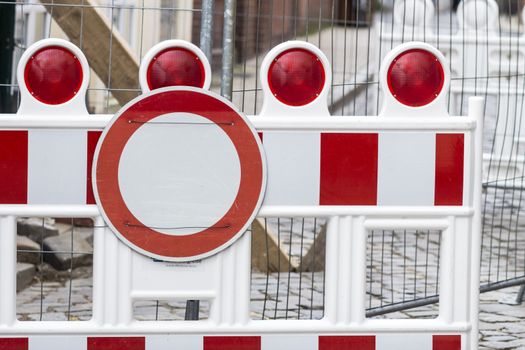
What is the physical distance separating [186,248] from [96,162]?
1.15 ft

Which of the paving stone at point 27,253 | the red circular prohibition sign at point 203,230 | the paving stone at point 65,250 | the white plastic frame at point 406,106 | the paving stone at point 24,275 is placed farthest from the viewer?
the paving stone at point 65,250

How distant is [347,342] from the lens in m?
3.82

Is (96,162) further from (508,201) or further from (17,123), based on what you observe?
(508,201)

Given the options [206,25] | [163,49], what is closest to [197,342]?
[163,49]

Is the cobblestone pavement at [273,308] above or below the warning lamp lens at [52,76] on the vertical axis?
below

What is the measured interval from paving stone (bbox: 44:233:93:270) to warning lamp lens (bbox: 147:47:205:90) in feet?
10.3

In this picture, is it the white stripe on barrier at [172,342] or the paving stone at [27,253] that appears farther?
the paving stone at [27,253]

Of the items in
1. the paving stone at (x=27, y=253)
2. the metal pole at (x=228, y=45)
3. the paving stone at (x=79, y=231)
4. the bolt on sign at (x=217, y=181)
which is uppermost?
the metal pole at (x=228, y=45)

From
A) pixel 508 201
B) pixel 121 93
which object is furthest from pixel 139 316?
pixel 508 201

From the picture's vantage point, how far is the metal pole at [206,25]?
461 cm

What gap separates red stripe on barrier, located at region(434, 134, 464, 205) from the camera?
3.83 metres

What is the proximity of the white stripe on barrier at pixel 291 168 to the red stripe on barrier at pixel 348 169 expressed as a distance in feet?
0.10

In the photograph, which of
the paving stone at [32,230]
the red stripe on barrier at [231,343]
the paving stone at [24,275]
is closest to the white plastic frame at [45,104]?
the red stripe on barrier at [231,343]

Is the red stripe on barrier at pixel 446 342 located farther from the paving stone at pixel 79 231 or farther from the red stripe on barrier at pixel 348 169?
the paving stone at pixel 79 231
